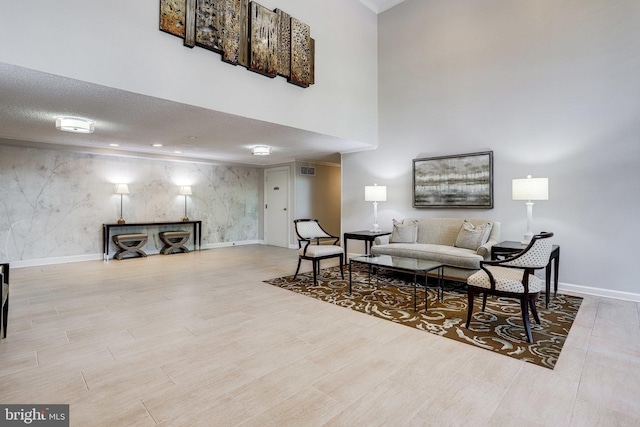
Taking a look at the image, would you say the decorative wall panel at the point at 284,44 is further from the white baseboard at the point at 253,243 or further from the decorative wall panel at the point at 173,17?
the white baseboard at the point at 253,243

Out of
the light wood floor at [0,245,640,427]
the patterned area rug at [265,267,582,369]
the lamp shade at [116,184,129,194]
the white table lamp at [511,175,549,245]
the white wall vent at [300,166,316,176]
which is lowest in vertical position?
the light wood floor at [0,245,640,427]

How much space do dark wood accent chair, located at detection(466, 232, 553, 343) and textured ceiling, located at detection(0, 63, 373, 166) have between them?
316cm

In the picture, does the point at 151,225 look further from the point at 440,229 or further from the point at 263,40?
the point at 440,229

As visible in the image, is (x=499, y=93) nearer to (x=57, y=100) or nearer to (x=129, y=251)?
(x=57, y=100)

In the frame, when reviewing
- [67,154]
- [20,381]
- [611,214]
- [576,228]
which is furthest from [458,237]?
[67,154]

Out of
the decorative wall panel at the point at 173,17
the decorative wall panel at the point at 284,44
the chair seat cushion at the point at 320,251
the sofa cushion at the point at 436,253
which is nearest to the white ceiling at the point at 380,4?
the decorative wall panel at the point at 284,44

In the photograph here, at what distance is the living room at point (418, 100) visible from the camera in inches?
121

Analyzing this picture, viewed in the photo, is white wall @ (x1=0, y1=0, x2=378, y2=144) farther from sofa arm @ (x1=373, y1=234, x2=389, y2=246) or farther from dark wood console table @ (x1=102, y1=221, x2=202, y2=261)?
dark wood console table @ (x1=102, y1=221, x2=202, y2=261)

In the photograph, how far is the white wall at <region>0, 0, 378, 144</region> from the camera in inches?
102

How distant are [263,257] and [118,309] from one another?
3.48 metres

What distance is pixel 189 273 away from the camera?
5.12 metres

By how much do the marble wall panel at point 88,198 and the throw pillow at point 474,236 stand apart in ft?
19.9

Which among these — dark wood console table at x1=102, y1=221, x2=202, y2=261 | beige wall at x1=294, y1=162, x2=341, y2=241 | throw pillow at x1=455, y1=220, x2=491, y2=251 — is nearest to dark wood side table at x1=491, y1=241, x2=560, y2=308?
throw pillow at x1=455, y1=220, x2=491, y2=251

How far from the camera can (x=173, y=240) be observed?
7223 millimetres
